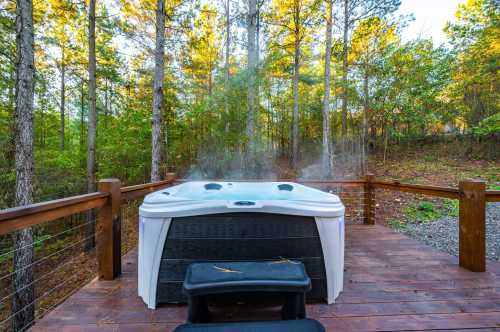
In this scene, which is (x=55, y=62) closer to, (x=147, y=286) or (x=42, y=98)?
(x=42, y=98)

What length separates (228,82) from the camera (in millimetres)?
6055

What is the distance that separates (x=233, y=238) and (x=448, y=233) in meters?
3.83

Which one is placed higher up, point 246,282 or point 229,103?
point 229,103

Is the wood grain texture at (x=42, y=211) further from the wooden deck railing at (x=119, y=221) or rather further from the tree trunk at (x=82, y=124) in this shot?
the tree trunk at (x=82, y=124)

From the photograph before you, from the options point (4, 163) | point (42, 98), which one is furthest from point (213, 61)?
point (4, 163)

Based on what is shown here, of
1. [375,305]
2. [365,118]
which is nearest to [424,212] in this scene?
[365,118]

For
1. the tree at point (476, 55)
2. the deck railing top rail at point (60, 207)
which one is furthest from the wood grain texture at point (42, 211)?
the tree at point (476, 55)

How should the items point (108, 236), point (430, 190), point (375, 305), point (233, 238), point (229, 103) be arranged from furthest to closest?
point (229, 103), point (430, 190), point (108, 236), point (375, 305), point (233, 238)

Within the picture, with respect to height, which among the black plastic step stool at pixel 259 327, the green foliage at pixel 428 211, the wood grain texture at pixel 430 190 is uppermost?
the wood grain texture at pixel 430 190

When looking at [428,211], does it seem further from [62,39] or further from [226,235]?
[62,39]

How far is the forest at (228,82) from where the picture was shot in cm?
563

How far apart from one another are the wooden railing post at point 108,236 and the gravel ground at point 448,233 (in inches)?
138

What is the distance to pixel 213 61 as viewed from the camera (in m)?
9.77

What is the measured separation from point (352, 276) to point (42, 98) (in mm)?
8548
